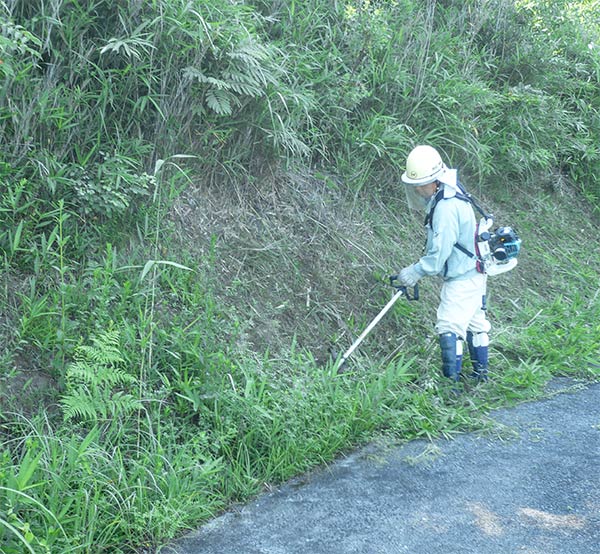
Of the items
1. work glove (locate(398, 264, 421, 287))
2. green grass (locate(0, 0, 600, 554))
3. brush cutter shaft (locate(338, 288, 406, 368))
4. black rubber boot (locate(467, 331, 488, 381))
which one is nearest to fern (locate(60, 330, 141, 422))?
green grass (locate(0, 0, 600, 554))

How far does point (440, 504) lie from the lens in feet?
15.1

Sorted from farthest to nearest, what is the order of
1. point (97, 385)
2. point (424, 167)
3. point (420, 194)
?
1. point (420, 194)
2. point (424, 167)
3. point (97, 385)

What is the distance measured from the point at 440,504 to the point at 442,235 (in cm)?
227

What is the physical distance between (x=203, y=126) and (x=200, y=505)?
10.4 feet

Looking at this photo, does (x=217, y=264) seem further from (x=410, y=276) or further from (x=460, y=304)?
(x=460, y=304)

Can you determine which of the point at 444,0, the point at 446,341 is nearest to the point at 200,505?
the point at 446,341

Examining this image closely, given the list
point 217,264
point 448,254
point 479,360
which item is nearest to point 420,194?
point 448,254

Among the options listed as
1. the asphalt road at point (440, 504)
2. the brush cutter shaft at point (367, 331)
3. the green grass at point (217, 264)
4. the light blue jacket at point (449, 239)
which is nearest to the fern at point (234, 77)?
the green grass at point (217, 264)

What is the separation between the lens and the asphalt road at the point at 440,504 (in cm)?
418

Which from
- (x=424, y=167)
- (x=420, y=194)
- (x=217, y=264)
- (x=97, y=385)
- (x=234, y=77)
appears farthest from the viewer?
(x=420, y=194)

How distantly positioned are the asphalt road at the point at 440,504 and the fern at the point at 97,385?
0.84 meters

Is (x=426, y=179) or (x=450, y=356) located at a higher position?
(x=426, y=179)

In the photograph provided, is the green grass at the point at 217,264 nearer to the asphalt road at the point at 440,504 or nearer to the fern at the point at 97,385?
the fern at the point at 97,385

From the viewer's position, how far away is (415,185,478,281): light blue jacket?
20.3 feet
